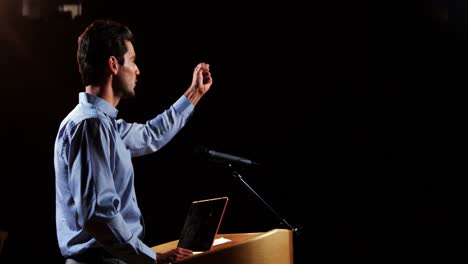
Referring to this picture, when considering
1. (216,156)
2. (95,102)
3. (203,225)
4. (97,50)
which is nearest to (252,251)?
(203,225)

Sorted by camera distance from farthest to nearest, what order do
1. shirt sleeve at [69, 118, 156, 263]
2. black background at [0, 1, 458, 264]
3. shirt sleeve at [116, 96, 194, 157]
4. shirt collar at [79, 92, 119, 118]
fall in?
black background at [0, 1, 458, 264], shirt sleeve at [116, 96, 194, 157], shirt collar at [79, 92, 119, 118], shirt sleeve at [69, 118, 156, 263]

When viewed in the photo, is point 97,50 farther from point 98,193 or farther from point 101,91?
point 98,193

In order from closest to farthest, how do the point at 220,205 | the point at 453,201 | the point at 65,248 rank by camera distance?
the point at 65,248 → the point at 220,205 → the point at 453,201

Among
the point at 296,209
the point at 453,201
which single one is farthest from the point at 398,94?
the point at 296,209

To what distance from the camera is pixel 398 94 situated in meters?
3.45

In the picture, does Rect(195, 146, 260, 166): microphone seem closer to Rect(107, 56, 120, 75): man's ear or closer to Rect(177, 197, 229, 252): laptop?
Rect(177, 197, 229, 252): laptop

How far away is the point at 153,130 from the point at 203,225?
64cm

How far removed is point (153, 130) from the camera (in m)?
2.25

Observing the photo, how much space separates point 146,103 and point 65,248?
201cm

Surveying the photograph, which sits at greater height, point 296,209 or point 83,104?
point 83,104

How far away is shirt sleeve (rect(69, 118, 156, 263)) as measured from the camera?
1.43 metres

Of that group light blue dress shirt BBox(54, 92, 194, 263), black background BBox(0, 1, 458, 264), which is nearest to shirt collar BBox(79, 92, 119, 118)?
light blue dress shirt BBox(54, 92, 194, 263)

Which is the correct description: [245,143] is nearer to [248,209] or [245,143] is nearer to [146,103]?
[248,209]

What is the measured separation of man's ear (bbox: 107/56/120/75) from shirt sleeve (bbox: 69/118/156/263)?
27 centimetres
